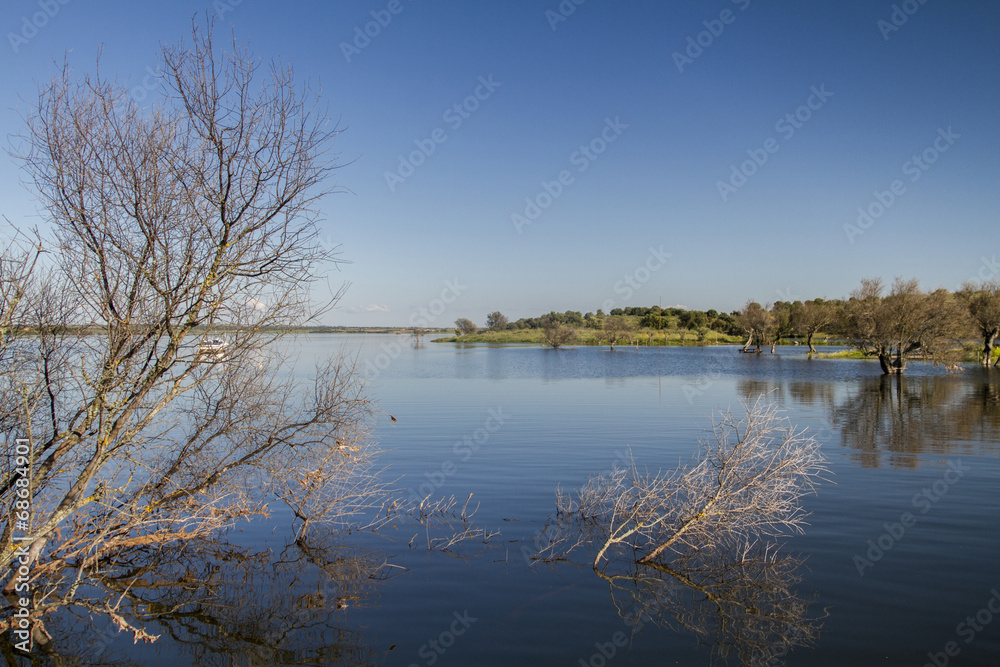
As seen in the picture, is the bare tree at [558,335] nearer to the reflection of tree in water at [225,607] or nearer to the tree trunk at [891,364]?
the tree trunk at [891,364]

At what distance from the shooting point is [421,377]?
1425 inches

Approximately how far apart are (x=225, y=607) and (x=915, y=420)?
20615 mm

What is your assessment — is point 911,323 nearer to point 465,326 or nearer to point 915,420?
point 915,420

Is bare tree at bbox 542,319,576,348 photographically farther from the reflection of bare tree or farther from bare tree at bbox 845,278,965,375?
the reflection of bare tree

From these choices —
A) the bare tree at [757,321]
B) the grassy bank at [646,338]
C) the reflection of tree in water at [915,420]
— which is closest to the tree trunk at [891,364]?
the reflection of tree in water at [915,420]

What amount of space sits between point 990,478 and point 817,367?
3664cm

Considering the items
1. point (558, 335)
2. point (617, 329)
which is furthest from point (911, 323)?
point (617, 329)

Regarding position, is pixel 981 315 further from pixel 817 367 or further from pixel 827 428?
pixel 827 428

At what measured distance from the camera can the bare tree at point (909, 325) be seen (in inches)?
1426

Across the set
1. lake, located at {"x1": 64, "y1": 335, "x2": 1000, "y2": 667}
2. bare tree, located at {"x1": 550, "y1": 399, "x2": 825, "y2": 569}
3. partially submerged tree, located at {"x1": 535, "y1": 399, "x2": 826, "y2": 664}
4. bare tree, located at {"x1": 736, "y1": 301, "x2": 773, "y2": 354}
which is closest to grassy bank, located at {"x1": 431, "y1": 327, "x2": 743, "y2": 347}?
bare tree, located at {"x1": 736, "y1": 301, "x2": 773, "y2": 354}

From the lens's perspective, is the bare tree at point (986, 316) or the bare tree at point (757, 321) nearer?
the bare tree at point (986, 316)

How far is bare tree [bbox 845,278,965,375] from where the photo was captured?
119 feet

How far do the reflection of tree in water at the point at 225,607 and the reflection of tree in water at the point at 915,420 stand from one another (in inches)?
464

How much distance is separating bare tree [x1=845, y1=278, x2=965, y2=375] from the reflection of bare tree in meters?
35.3
